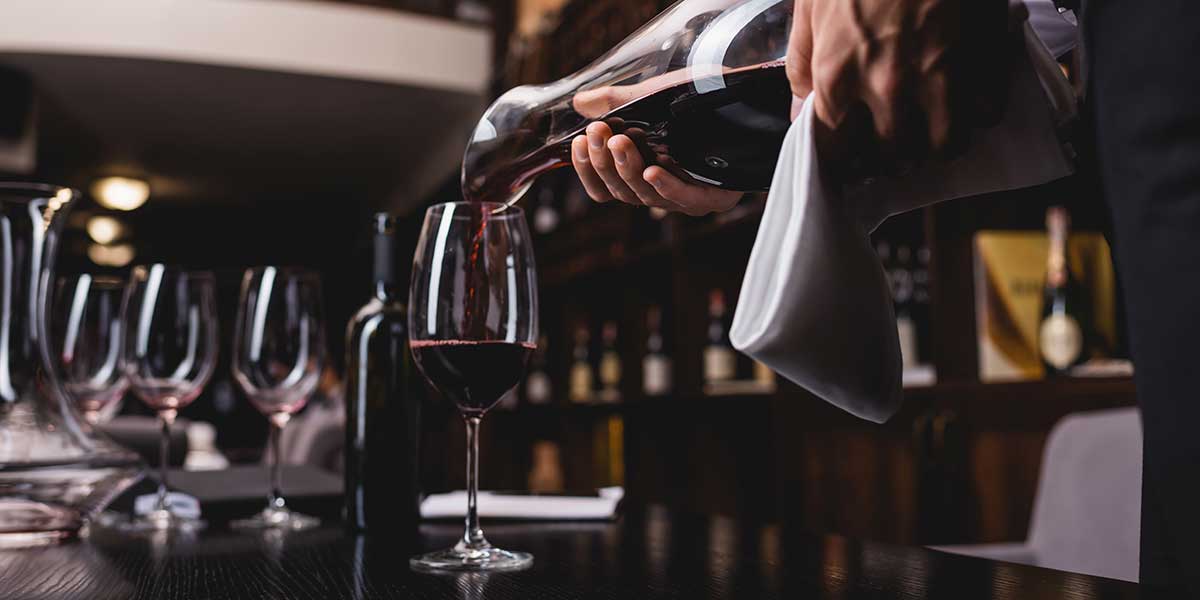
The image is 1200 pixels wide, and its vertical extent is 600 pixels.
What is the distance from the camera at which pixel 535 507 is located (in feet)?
2.72

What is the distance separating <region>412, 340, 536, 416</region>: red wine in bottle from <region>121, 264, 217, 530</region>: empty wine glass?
37 centimetres

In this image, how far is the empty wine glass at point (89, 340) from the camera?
1015 mm

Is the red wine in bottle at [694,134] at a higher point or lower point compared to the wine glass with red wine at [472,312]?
higher

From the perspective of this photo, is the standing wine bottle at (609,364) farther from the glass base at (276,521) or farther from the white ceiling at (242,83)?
the glass base at (276,521)

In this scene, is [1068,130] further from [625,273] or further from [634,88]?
[625,273]

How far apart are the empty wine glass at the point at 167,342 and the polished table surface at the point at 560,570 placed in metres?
0.17

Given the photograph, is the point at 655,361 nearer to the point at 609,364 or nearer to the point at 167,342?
the point at 609,364

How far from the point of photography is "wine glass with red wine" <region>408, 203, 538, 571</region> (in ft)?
2.01

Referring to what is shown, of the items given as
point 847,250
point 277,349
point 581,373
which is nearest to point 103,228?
point 581,373

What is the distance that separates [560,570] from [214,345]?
0.49 m

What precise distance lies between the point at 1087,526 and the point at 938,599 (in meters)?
0.95

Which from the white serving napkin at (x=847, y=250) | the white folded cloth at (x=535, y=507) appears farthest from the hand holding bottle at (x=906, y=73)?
the white folded cloth at (x=535, y=507)

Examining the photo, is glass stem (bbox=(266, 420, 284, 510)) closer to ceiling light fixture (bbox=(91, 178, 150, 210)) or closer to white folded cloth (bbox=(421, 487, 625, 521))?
white folded cloth (bbox=(421, 487, 625, 521))

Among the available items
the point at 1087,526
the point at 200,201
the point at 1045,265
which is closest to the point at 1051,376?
the point at 1045,265
